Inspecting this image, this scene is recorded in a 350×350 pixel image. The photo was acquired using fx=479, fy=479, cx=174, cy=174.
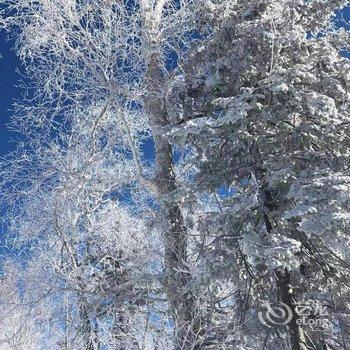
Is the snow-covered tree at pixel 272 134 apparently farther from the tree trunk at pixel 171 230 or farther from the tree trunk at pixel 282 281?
the tree trunk at pixel 171 230

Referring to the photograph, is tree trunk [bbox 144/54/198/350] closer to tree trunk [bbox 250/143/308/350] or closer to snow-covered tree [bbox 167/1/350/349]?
snow-covered tree [bbox 167/1/350/349]

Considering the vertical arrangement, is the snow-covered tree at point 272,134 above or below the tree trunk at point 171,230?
above

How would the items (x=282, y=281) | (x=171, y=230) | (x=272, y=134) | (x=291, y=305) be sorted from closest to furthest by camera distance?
(x=291, y=305) < (x=282, y=281) < (x=272, y=134) < (x=171, y=230)

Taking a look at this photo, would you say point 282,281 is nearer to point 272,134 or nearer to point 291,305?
point 291,305

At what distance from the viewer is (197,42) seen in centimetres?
916

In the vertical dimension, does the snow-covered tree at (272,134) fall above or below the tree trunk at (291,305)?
above

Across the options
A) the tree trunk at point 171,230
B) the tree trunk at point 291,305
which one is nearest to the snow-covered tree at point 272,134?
the tree trunk at point 291,305

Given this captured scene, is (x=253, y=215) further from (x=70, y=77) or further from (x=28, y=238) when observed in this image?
(x=28, y=238)

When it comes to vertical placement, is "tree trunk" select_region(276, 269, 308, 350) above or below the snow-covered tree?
below

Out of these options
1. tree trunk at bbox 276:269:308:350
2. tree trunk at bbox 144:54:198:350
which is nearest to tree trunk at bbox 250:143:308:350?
tree trunk at bbox 276:269:308:350

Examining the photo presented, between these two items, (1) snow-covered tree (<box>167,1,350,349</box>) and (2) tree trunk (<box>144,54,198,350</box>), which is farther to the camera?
(2) tree trunk (<box>144,54,198,350</box>)

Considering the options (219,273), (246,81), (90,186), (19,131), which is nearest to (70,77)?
(19,131)

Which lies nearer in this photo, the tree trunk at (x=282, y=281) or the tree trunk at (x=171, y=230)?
the tree trunk at (x=282, y=281)

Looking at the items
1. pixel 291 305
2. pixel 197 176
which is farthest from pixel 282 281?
pixel 197 176
